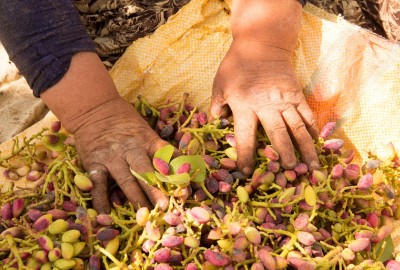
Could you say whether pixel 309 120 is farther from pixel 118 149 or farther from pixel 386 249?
pixel 118 149

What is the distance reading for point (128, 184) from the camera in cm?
113

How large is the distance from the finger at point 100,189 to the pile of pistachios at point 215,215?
2 centimetres

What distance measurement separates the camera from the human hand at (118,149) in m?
1.11

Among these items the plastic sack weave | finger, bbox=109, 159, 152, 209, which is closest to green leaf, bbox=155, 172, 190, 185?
finger, bbox=109, 159, 152, 209

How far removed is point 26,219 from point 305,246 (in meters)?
0.54

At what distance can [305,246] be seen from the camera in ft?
3.15

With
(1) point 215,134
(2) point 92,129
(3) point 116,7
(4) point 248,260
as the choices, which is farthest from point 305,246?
(3) point 116,7

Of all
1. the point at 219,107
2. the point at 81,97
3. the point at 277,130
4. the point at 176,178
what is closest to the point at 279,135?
the point at 277,130

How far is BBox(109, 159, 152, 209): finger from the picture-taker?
1106 millimetres

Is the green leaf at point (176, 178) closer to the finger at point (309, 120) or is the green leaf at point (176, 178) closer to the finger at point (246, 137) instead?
the finger at point (246, 137)

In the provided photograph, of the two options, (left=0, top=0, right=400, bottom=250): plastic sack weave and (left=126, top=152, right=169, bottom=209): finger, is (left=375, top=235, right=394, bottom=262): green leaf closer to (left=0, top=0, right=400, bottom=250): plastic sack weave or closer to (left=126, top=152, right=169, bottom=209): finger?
(left=0, top=0, right=400, bottom=250): plastic sack weave

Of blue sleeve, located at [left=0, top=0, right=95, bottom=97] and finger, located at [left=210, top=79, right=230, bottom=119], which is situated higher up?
blue sleeve, located at [left=0, top=0, right=95, bottom=97]

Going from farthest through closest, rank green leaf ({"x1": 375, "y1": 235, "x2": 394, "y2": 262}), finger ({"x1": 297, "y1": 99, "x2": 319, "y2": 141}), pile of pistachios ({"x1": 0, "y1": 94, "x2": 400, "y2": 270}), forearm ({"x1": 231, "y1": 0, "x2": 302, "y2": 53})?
forearm ({"x1": 231, "y1": 0, "x2": 302, "y2": 53}) → finger ({"x1": 297, "y1": 99, "x2": 319, "y2": 141}) → green leaf ({"x1": 375, "y1": 235, "x2": 394, "y2": 262}) → pile of pistachios ({"x1": 0, "y1": 94, "x2": 400, "y2": 270})

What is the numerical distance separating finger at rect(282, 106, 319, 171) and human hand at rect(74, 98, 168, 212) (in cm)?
28
